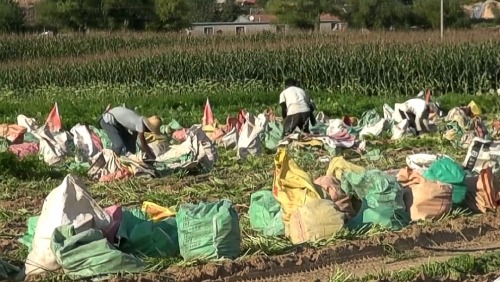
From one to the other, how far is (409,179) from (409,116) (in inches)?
260

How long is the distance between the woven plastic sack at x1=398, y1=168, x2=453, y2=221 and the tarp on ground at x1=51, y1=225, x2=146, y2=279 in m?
2.95

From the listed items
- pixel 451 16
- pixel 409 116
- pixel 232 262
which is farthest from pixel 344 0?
pixel 232 262

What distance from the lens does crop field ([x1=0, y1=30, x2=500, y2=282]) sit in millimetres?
6875

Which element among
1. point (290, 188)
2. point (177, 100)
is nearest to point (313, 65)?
point (177, 100)

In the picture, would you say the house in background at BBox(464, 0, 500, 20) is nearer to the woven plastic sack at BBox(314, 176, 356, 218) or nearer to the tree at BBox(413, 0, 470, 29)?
the tree at BBox(413, 0, 470, 29)

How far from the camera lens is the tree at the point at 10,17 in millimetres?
45638

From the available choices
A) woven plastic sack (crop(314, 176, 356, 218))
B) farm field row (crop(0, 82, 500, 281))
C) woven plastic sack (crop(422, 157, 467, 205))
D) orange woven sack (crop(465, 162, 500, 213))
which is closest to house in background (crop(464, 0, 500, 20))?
farm field row (crop(0, 82, 500, 281))

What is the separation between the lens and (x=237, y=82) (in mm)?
25328

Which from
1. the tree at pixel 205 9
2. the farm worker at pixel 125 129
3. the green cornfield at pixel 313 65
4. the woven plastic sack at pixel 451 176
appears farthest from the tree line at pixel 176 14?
the woven plastic sack at pixel 451 176

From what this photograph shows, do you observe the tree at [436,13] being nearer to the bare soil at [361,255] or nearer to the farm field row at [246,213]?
the farm field row at [246,213]

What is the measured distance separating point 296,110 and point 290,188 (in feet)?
22.4

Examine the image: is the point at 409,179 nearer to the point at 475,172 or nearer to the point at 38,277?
the point at 475,172

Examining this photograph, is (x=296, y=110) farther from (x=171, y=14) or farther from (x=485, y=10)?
(x=485, y=10)

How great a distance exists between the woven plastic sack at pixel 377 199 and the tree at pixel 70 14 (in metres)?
40.9
